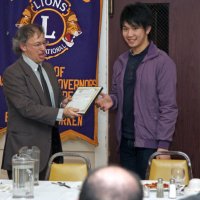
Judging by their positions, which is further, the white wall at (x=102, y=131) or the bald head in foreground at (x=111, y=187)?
the white wall at (x=102, y=131)

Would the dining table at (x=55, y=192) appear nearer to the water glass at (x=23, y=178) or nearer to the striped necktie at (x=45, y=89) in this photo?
the water glass at (x=23, y=178)

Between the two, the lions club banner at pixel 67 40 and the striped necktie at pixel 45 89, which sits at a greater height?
the lions club banner at pixel 67 40

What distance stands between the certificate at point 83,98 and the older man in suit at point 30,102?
0.06 meters

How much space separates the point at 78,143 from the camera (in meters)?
4.19

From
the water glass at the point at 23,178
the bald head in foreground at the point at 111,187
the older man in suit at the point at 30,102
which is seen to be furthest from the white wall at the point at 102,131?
the bald head in foreground at the point at 111,187

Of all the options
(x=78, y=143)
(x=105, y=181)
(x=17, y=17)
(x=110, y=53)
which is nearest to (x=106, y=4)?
(x=110, y=53)

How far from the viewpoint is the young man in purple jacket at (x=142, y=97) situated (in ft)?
10.3

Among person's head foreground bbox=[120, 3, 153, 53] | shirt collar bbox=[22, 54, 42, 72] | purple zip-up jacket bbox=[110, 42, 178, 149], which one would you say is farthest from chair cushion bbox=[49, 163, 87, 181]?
person's head foreground bbox=[120, 3, 153, 53]

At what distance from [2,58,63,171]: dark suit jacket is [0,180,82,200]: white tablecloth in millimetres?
729

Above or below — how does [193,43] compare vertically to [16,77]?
above

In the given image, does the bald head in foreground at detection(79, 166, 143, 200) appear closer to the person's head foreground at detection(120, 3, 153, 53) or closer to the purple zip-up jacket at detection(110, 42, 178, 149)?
the purple zip-up jacket at detection(110, 42, 178, 149)

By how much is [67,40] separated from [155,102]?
128cm

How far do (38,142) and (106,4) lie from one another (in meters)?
1.55

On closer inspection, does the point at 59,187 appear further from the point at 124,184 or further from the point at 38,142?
the point at 124,184
